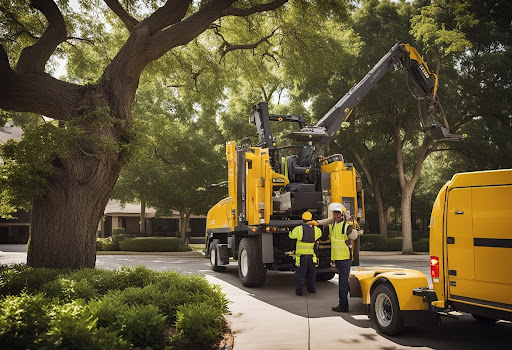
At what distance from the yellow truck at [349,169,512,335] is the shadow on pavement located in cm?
34

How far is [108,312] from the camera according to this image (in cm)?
549

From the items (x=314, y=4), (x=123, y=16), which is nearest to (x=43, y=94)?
(x=123, y=16)

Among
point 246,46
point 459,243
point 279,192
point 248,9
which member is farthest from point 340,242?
point 246,46

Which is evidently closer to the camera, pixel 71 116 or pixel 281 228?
pixel 71 116

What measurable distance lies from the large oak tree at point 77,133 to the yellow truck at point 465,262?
20.6 feet

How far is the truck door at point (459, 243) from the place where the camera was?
5.84 m

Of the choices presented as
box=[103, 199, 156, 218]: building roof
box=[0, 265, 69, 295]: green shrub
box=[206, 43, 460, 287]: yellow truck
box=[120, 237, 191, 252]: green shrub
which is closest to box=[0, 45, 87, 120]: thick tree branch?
box=[0, 265, 69, 295]: green shrub

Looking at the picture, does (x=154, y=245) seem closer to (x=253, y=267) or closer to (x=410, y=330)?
(x=253, y=267)

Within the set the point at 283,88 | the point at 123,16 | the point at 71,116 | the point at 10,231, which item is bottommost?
the point at 10,231

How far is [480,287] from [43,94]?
29.4ft

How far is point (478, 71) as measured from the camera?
22.9 metres

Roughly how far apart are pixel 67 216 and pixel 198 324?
5.09 m

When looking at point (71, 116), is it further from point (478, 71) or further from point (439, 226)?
point (478, 71)

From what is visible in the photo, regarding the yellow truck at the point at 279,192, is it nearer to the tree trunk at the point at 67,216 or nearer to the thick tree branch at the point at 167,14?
the thick tree branch at the point at 167,14
